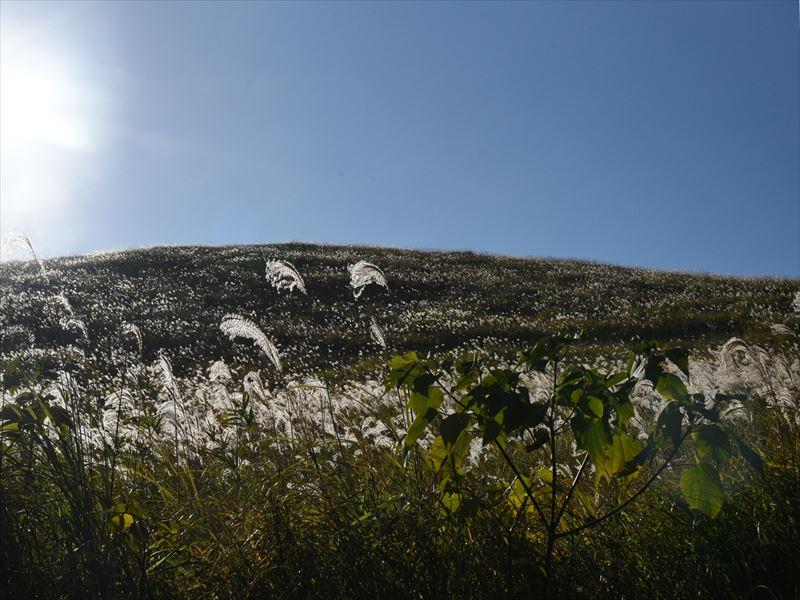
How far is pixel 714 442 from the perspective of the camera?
256 centimetres

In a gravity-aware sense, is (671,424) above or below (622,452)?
above

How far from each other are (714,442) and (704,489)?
0.60 ft

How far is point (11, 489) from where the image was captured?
3254 millimetres

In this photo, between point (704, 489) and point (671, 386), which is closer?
point (704, 489)

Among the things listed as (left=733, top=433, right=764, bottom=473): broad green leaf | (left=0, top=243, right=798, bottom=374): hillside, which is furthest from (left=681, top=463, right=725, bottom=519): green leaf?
(left=0, top=243, right=798, bottom=374): hillside

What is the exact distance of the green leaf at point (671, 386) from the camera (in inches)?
105

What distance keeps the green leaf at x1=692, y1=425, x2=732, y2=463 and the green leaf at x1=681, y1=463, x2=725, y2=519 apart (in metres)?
0.06

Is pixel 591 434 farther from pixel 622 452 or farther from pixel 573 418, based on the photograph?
pixel 622 452

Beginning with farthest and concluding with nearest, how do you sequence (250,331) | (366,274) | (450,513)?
(366,274) → (250,331) → (450,513)

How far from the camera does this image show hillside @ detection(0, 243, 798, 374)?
739 inches

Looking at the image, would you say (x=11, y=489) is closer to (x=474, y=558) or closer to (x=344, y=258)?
(x=474, y=558)

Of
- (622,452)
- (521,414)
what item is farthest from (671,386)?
(521,414)

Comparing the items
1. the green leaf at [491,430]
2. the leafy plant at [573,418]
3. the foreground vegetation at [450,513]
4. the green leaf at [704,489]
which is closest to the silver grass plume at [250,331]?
the foreground vegetation at [450,513]

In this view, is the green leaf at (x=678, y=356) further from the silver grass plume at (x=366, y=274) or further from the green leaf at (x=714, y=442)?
the silver grass plume at (x=366, y=274)
